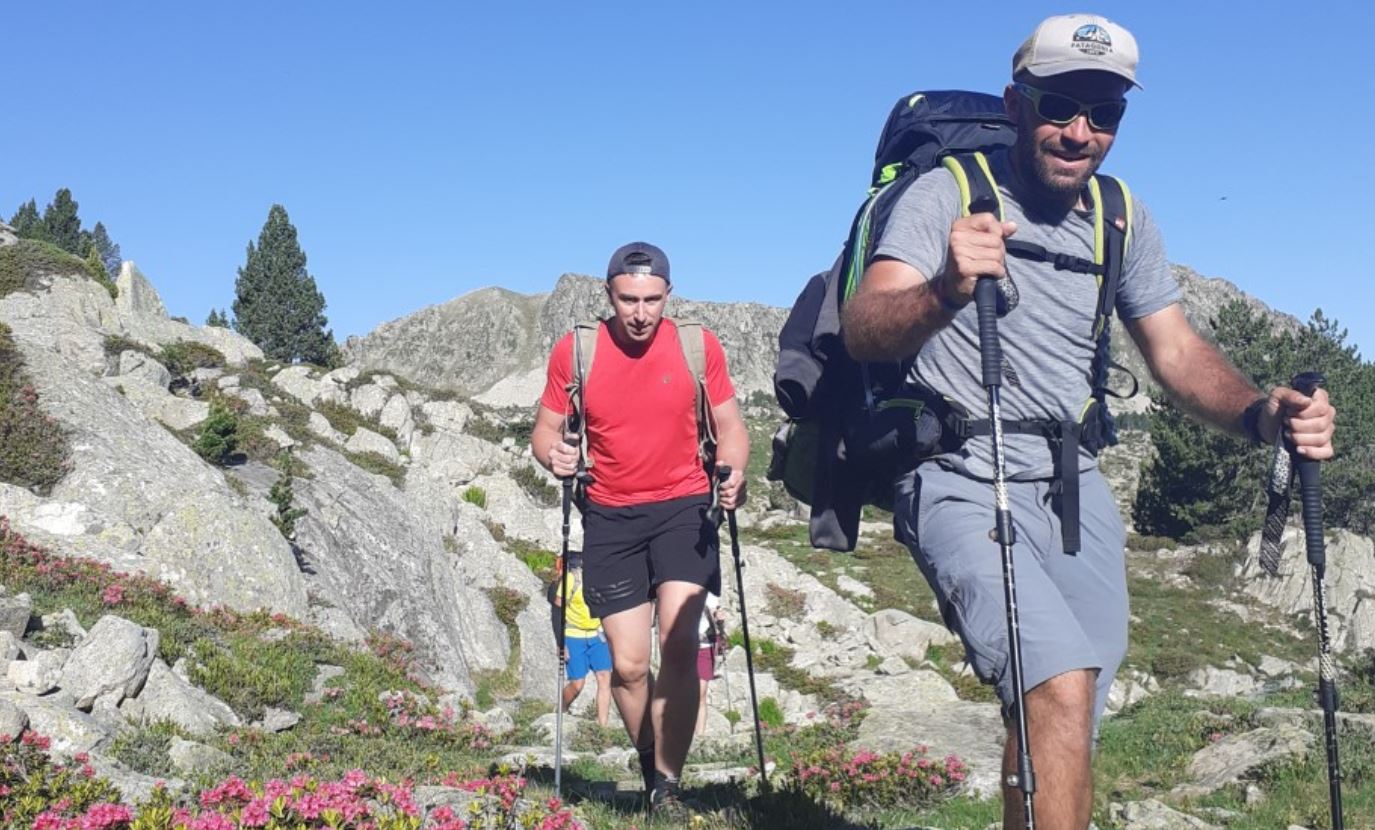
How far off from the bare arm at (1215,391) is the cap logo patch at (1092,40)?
3.45 ft

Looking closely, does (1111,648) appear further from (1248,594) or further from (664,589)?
(1248,594)

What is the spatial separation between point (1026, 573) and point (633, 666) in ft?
10.2

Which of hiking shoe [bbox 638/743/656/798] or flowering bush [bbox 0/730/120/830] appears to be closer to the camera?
flowering bush [bbox 0/730/120/830]

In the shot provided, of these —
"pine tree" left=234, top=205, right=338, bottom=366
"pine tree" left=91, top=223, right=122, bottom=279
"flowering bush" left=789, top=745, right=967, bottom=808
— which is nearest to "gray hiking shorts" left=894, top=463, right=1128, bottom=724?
"flowering bush" left=789, top=745, right=967, bottom=808

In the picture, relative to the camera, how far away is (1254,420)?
386 centimetres

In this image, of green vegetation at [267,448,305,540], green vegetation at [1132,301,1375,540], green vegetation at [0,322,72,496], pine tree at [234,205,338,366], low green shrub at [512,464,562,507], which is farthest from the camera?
pine tree at [234,205,338,366]

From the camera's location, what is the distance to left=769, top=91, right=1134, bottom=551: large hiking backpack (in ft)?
12.7

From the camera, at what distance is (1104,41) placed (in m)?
3.82

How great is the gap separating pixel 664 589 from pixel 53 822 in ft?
9.64

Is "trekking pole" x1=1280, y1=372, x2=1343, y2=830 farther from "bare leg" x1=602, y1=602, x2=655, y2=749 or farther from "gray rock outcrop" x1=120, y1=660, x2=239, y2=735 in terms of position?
"gray rock outcrop" x1=120, y1=660, x2=239, y2=735

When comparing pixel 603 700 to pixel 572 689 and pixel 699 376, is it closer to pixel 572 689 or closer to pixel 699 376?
pixel 572 689

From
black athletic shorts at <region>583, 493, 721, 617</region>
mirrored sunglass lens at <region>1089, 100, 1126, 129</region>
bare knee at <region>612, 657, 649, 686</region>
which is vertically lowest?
bare knee at <region>612, 657, 649, 686</region>

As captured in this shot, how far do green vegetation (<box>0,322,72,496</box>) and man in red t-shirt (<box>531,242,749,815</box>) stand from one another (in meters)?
9.66

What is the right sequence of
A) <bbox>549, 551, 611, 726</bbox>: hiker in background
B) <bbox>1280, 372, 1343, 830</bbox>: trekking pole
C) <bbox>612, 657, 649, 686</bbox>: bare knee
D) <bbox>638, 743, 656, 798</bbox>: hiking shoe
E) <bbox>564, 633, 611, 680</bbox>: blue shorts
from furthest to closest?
<bbox>564, 633, 611, 680</bbox>: blue shorts, <bbox>549, 551, 611, 726</bbox>: hiker in background, <bbox>638, 743, 656, 798</bbox>: hiking shoe, <bbox>612, 657, 649, 686</bbox>: bare knee, <bbox>1280, 372, 1343, 830</bbox>: trekking pole
